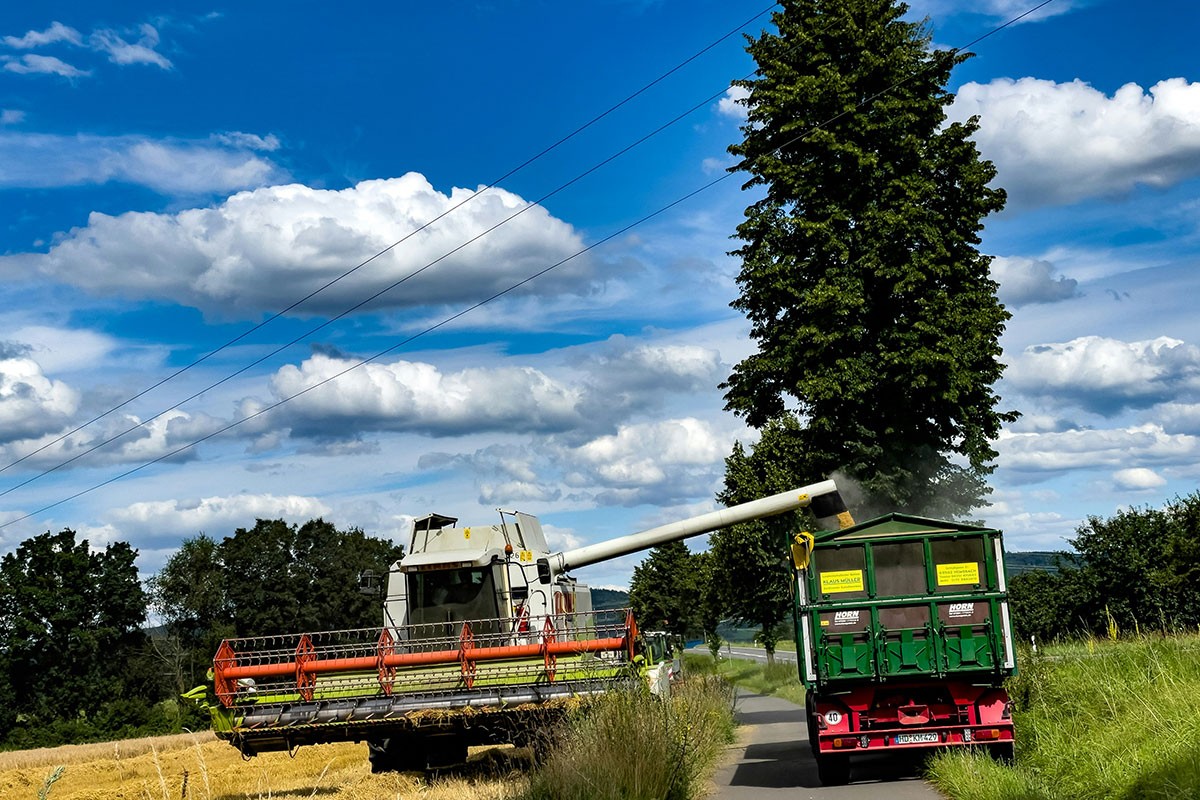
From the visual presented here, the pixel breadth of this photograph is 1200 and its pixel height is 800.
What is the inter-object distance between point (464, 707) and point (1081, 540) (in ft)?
Result: 113

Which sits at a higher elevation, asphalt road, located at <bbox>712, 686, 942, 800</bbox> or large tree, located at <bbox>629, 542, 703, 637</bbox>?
large tree, located at <bbox>629, 542, 703, 637</bbox>

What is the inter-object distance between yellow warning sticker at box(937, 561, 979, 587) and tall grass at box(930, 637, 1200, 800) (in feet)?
6.16

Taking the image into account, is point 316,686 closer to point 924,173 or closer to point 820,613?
point 820,613

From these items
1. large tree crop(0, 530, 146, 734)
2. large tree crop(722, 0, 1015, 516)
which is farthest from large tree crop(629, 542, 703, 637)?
large tree crop(722, 0, 1015, 516)

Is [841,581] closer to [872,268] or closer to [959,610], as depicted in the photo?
[959,610]

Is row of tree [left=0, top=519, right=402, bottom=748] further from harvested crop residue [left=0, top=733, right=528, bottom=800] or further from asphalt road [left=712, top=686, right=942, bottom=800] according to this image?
asphalt road [left=712, top=686, right=942, bottom=800]

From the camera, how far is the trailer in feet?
48.4

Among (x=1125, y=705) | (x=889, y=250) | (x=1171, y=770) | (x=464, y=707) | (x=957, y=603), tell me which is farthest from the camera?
(x=889, y=250)

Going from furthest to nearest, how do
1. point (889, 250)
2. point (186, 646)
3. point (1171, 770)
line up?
point (186, 646) < point (889, 250) < point (1171, 770)

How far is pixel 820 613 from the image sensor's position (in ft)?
50.0

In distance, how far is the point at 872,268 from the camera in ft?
80.9

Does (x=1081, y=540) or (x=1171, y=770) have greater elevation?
(x=1081, y=540)

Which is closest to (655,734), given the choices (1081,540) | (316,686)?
(316,686)

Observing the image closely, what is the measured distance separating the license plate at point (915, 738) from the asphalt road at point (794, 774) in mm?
439
